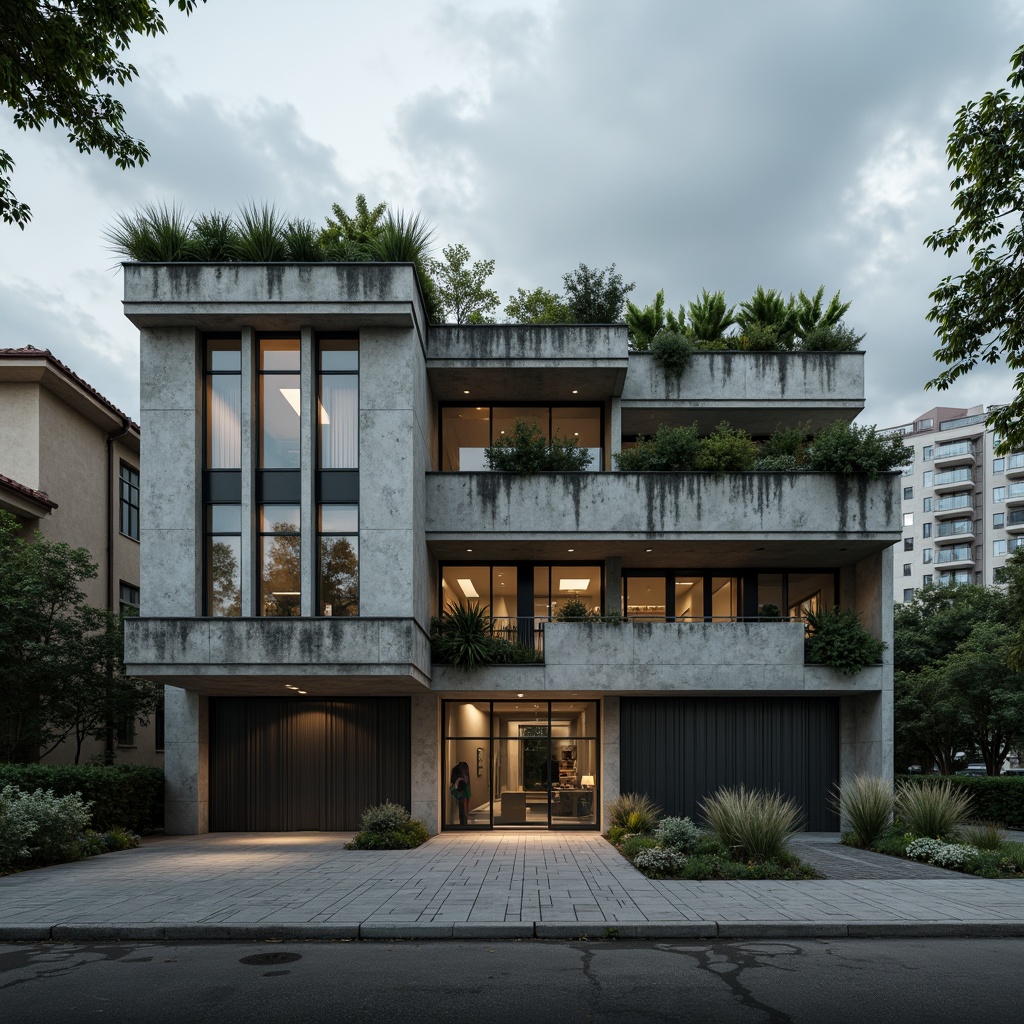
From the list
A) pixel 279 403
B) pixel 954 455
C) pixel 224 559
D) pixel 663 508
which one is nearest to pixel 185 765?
pixel 224 559

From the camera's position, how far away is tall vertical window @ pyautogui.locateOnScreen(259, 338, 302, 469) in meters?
21.9

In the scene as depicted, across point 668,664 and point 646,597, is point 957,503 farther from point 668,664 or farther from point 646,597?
point 668,664

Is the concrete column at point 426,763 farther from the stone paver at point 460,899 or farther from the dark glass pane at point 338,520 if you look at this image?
the dark glass pane at point 338,520

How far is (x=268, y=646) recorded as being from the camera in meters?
20.2

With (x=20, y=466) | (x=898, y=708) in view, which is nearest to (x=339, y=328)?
(x=20, y=466)

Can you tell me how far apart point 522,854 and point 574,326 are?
43.1 ft

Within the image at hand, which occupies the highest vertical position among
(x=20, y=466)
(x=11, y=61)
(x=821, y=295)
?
(x=821, y=295)

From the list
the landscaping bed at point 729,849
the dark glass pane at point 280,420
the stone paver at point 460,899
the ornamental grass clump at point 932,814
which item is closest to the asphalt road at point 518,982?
the stone paver at point 460,899

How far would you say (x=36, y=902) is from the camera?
1269 cm

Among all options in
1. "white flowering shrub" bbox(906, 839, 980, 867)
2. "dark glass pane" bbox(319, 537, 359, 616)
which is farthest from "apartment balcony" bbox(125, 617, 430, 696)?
"white flowering shrub" bbox(906, 839, 980, 867)

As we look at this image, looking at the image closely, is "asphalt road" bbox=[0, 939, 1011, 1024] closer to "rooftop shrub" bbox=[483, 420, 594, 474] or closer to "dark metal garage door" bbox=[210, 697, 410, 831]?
"dark metal garage door" bbox=[210, 697, 410, 831]

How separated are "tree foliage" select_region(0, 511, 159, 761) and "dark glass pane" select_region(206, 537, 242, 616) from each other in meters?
4.19

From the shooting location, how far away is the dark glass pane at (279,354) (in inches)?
870

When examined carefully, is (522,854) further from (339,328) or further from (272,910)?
(339,328)
